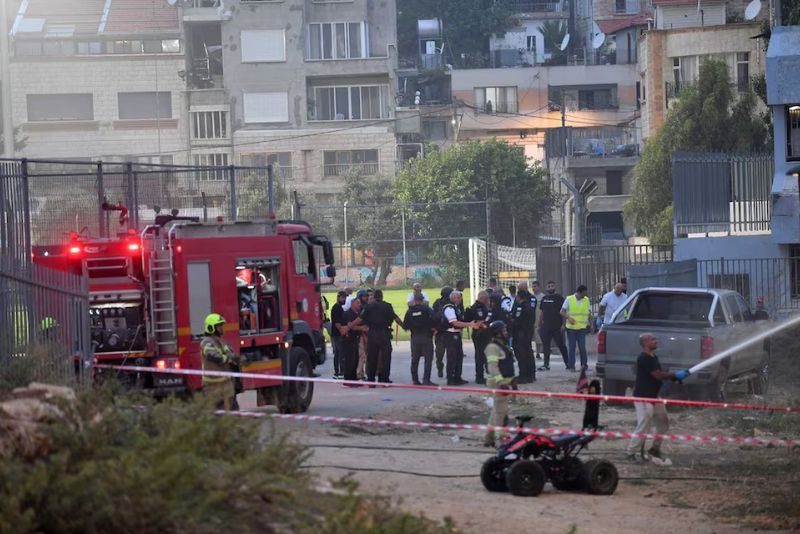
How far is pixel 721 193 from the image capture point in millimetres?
29953

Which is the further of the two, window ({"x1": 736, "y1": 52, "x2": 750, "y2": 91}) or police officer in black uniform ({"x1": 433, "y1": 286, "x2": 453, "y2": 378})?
window ({"x1": 736, "y1": 52, "x2": 750, "y2": 91})

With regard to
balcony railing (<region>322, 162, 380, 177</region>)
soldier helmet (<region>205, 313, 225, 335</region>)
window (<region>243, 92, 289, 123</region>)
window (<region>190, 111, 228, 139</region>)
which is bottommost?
soldier helmet (<region>205, 313, 225, 335</region>)

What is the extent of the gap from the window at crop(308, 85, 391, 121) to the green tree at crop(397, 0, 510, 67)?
21815mm

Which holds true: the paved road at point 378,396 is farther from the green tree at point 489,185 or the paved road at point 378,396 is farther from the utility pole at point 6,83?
the green tree at point 489,185

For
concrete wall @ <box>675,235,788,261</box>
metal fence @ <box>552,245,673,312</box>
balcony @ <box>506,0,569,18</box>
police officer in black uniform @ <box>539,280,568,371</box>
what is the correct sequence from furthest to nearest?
balcony @ <box>506,0,569,18</box> → concrete wall @ <box>675,235,788,261</box> → metal fence @ <box>552,245,673,312</box> → police officer in black uniform @ <box>539,280,568,371</box>

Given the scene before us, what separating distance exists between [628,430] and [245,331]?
520 cm

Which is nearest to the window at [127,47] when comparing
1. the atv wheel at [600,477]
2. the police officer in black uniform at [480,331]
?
the police officer in black uniform at [480,331]

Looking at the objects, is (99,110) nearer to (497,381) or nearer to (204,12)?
(204,12)

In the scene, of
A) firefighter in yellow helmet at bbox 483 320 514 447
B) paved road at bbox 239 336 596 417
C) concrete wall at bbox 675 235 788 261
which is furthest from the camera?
concrete wall at bbox 675 235 788 261

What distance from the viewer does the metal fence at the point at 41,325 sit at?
11508 mm

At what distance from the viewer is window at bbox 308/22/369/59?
65.6 m

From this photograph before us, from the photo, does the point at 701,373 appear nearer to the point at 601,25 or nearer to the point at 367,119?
the point at 367,119

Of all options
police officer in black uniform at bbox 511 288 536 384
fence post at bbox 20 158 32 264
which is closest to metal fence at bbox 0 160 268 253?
fence post at bbox 20 158 32 264

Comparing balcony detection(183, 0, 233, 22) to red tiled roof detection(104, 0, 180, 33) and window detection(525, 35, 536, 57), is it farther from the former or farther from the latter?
window detection(525, 35, 536, 57)
